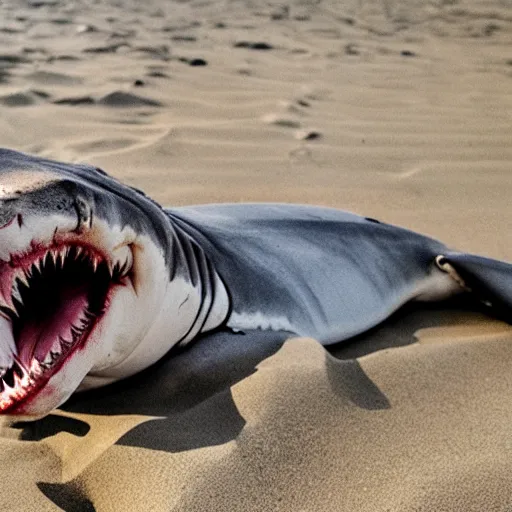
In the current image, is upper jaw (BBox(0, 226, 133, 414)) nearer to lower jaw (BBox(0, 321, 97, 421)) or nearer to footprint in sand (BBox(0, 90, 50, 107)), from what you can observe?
lower jaw (BBox(0, 321, 97, 421))

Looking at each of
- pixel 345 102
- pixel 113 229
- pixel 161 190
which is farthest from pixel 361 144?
pixel 113 229

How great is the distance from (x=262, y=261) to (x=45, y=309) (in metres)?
0.87

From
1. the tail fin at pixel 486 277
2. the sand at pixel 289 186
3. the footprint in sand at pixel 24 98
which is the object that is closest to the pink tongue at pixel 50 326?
the sand at pixel 289 186

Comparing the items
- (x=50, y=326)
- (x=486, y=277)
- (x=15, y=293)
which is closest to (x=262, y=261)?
(x=486, y=277)

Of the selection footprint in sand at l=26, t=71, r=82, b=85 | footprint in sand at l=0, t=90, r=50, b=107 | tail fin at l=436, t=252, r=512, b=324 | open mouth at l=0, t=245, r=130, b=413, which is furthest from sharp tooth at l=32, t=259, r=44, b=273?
footprint in sand at l=26, t=71, r=82, b=85

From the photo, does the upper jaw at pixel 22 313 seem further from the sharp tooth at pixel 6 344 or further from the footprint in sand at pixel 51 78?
the footprint in sand at pixel 51 78

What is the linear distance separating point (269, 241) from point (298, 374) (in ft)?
2.28

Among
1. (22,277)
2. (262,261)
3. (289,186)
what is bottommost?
(289,186)

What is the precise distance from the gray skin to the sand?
0.09m

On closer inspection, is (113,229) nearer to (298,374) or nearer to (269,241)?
(298,374)

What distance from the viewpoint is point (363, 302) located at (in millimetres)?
2377

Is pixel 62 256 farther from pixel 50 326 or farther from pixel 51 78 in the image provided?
pixel 51 78

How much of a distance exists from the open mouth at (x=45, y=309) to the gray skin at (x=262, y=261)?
54 mm

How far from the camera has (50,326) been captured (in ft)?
4.71
